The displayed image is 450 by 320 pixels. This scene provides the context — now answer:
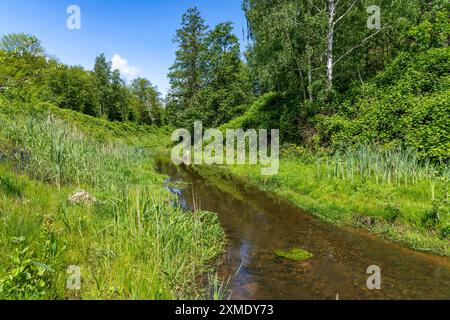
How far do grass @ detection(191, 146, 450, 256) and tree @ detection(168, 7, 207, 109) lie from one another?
31.5 meters

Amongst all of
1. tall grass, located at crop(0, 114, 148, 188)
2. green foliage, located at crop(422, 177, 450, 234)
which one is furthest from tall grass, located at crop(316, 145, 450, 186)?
tall grass, located at crop(0, 114, 148, 188)

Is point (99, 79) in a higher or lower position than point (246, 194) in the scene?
higher

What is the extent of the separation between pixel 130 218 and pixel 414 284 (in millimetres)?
5609

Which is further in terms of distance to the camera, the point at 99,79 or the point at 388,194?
the point at 99,79

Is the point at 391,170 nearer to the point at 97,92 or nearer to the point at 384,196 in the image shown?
the point at 384,196

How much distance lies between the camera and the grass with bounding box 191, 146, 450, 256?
8273mm

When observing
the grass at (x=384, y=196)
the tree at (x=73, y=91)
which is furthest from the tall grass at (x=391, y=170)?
the tree at (x=73, y=91)

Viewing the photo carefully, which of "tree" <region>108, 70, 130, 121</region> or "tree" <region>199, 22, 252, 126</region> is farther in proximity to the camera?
"tree" <region>108, 70, 130, 121</region>

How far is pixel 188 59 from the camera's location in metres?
44.1

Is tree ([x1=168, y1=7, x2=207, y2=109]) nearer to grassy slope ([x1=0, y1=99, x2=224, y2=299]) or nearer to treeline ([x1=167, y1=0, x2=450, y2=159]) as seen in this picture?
treeline ([x1=167, y1=0, x2=450, y2=159])

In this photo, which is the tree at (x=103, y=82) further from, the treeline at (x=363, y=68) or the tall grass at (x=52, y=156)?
the tall grass at (x=52, y=156)

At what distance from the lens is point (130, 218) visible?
6.14 m
